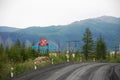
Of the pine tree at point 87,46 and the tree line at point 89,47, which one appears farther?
the tree line at point 89,47

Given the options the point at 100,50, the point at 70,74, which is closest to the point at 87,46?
the point at 100,50

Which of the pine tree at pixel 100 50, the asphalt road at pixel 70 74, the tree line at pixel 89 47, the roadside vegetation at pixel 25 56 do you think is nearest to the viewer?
the asphalt road at pixel 70 74

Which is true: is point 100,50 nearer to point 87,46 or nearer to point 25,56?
point 87,46

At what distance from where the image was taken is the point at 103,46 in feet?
340

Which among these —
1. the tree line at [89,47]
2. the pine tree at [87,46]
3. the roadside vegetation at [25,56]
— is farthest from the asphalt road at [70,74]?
the pine tree at [87,46]

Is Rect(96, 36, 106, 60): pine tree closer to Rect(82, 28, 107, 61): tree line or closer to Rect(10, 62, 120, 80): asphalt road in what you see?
Rect(82, 28, 107, 61): tree line

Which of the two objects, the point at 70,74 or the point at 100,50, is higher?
the point at 70,74

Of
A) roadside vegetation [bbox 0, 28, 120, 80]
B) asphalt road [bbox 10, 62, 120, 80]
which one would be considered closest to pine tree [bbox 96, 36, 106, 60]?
roadside vegetation [bbox 0, 28, 120, 80]

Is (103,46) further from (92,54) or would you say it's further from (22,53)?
(22,53)

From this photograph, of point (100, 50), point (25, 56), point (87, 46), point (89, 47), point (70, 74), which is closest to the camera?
point (70, 74)

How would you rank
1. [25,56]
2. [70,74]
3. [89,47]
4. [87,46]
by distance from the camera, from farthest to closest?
[87,46] < [89,47] < [25,56] < [70,74]

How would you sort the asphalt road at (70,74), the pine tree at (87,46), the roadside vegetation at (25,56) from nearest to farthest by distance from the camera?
the asphalt road at (70,74)
the roadside vegetation at (25,56)
the pine tree at (87,46)

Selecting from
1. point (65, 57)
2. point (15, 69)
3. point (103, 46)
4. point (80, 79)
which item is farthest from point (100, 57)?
point (80, 79)

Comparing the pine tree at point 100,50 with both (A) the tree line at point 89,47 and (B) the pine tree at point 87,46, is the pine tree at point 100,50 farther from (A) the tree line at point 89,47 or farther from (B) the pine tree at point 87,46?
(B) the pine tree at point 87,46
